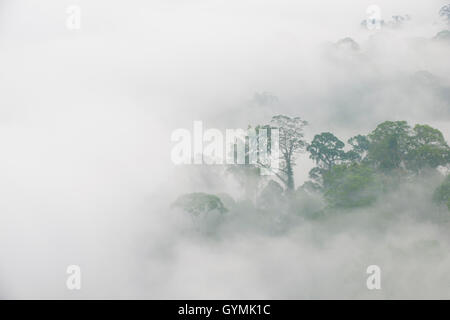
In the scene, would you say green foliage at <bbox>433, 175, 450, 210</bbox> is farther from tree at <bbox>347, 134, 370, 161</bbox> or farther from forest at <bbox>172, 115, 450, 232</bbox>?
tree at <bbox>347, 134, 370, 161</bbox>

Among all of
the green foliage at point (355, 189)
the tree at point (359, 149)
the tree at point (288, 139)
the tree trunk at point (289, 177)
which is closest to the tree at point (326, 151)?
the tree at point (359, 149)

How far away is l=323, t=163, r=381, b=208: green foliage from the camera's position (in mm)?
40531

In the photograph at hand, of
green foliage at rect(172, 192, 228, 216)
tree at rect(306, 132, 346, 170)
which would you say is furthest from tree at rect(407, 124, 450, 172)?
green foliage at rect(172, 192, 228, 216)

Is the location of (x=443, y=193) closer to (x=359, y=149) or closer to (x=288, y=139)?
(x=359, y=149)

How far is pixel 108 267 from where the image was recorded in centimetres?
4962

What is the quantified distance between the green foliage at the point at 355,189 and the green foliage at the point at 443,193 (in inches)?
186

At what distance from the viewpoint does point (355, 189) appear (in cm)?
4066

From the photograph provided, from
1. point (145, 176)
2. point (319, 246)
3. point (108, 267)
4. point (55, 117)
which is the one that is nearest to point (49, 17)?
point (55, 117)

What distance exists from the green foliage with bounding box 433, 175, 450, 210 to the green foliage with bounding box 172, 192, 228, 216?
19.9m

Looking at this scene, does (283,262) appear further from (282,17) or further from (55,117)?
(282,17)

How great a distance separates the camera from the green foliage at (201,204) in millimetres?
47000

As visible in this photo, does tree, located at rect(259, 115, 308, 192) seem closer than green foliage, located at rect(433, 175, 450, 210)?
No

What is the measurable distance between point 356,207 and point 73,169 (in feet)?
199

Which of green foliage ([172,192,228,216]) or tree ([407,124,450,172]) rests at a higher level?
tree ([407,124,450,172])
